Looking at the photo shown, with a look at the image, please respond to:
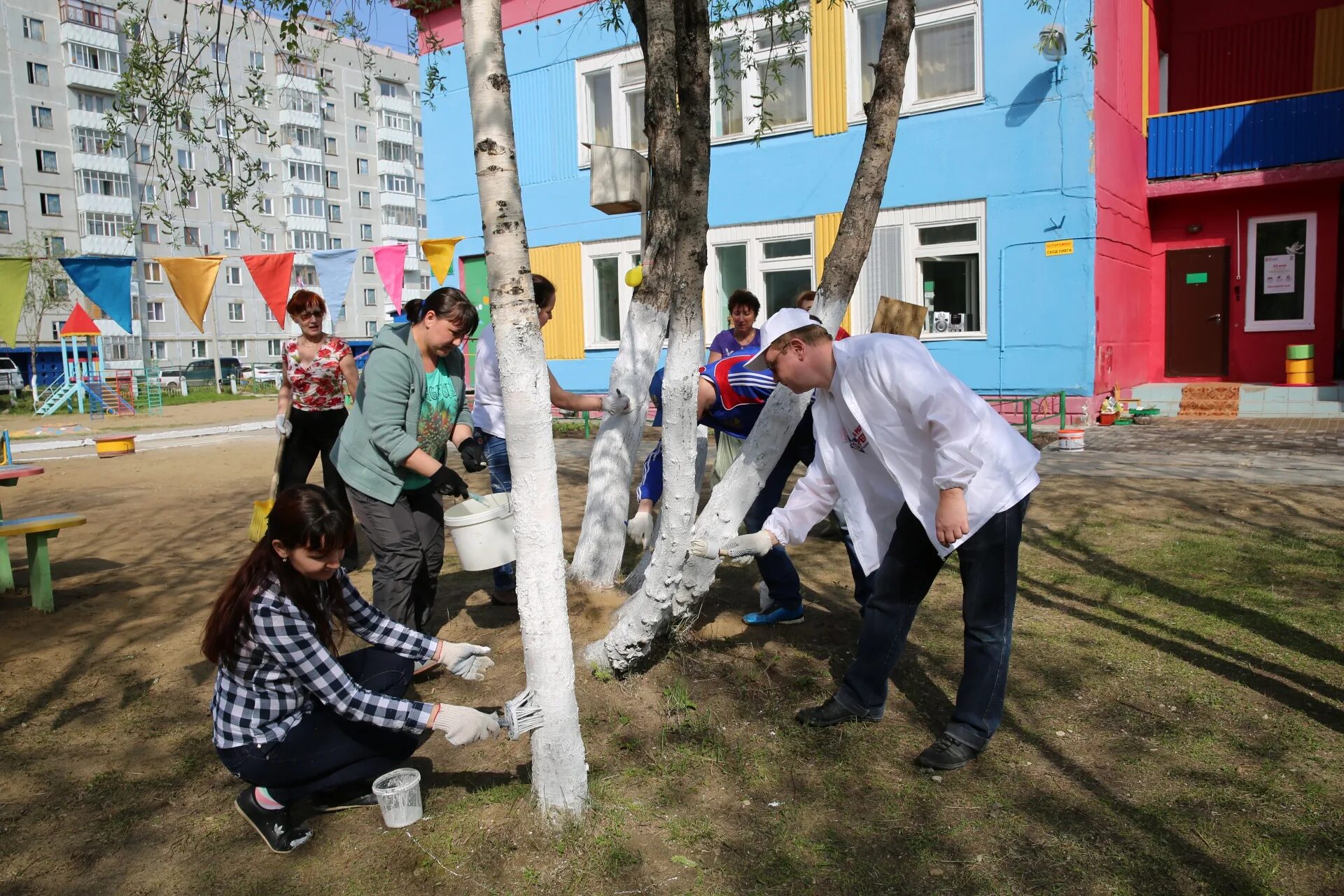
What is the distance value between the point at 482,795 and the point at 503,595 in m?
1.97

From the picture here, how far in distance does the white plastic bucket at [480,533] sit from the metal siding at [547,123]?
1231cm

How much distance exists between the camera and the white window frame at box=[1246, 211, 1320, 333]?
13.6 metres

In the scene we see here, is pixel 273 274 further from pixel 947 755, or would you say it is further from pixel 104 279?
pixel 947 755

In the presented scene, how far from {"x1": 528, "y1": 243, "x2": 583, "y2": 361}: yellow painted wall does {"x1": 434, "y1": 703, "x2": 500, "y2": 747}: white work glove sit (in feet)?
43.5

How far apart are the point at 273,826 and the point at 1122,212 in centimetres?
1322

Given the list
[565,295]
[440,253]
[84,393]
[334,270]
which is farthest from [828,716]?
[84,393]

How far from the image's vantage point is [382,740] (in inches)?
120

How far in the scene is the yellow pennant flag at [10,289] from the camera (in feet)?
24.3

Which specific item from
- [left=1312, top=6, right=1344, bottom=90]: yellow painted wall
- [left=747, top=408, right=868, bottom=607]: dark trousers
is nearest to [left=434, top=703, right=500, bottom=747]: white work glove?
[left=747, top=408, right=868, bottom=607]: dark trousers

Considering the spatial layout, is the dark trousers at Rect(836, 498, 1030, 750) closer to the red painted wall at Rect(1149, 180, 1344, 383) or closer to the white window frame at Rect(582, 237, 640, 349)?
the white window frame at Rect(582, 237, 640, 349)

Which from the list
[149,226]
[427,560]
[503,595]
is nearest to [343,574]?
[427,560]

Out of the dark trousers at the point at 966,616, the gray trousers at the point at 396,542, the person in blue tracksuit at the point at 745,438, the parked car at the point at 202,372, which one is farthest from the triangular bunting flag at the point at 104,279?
the parked car at the point at 202,372

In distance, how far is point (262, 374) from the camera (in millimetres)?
48500

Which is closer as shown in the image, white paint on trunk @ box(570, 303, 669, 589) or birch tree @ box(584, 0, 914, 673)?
birch tree @ box(584, 0, 914, 673)
